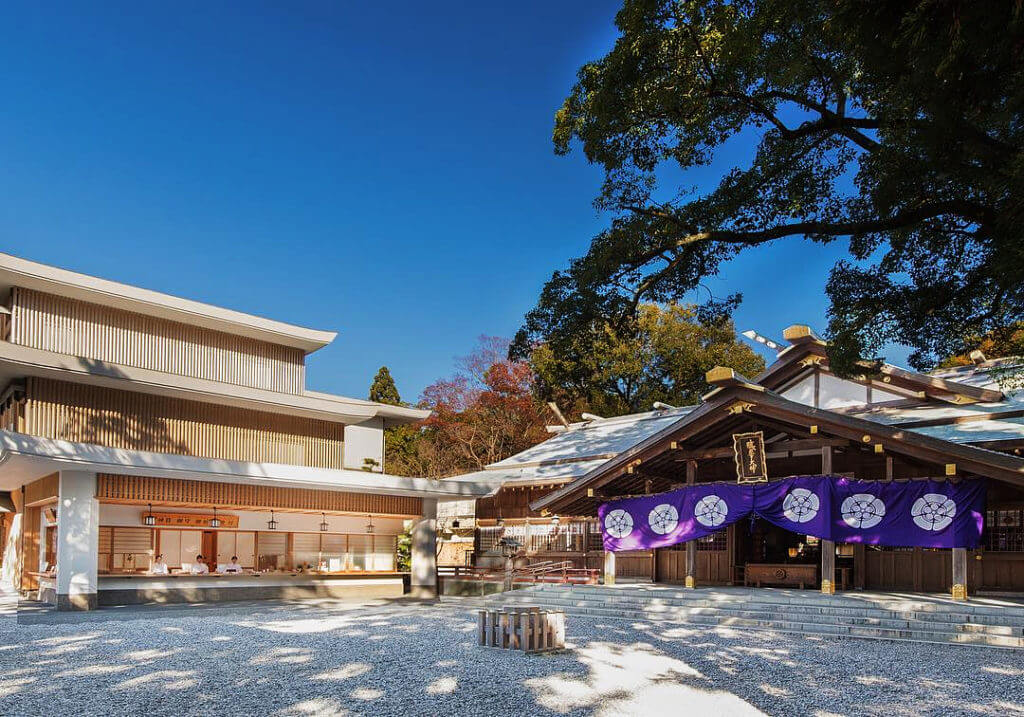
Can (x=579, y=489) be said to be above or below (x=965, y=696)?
above

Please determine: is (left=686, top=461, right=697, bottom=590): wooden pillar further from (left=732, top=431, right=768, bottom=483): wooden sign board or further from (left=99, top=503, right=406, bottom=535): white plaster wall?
(left=99, top=503, right=406, bottom=535): white plaster wall

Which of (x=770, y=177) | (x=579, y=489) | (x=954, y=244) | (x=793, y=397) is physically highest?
(x=770, y=177)

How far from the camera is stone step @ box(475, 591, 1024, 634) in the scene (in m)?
13.0

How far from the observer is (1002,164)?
9.41m

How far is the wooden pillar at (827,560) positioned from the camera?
15805 millimetres

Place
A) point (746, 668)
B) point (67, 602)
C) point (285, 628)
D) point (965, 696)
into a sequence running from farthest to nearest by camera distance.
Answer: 1. point (67, 602)
2. point (285, 628)
3. point (746, 668)
4. point (965, 696)

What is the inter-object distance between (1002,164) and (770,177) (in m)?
3.05

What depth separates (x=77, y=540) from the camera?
57.3 feet

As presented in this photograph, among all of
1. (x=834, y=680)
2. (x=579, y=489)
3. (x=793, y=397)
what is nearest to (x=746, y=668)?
(x=834, y=680)

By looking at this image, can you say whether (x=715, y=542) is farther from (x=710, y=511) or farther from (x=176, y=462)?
(x=176, y=462)

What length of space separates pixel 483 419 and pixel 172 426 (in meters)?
17.8

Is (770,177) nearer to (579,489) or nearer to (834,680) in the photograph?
(834,680)

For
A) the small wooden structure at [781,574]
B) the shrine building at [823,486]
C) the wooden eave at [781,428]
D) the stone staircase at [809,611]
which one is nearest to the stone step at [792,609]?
the stone staircase at [809,611]

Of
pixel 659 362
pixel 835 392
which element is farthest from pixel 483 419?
pixel 835 392
